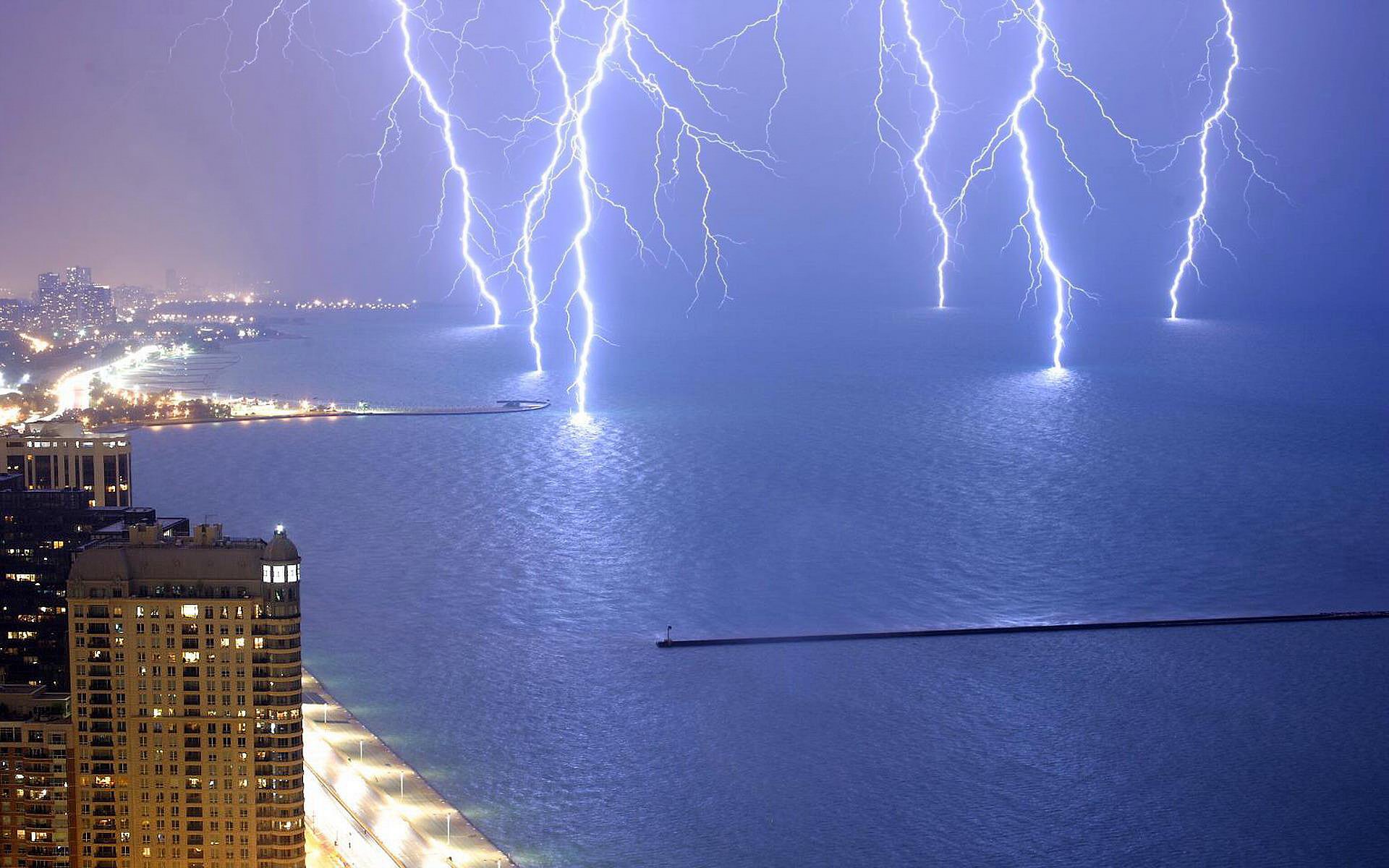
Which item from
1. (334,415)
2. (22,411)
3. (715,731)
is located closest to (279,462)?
(334,415)

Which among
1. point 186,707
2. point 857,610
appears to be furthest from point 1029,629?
point 186,707

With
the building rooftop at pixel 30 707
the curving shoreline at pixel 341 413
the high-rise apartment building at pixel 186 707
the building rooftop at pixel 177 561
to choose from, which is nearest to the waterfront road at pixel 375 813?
the high-rise apartment building at pixel 186 707

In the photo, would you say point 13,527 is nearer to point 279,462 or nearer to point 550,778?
point 550,778

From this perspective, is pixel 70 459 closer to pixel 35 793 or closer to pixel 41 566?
pixel 41 566

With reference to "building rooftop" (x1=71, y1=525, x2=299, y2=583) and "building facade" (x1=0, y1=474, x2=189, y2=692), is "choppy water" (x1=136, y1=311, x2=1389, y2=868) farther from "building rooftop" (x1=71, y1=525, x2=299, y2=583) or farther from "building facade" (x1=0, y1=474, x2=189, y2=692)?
"building rooftop" (x1=71, y1=525, x2=299, y2=583)

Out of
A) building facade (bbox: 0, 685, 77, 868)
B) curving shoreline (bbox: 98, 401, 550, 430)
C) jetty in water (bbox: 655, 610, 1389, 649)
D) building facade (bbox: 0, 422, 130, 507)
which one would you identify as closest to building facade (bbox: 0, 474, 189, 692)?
building facade (bbox: 0, 685, 77, 868)

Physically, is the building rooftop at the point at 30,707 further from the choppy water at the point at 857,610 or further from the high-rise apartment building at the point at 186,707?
the choppy water at the point at 857,610
